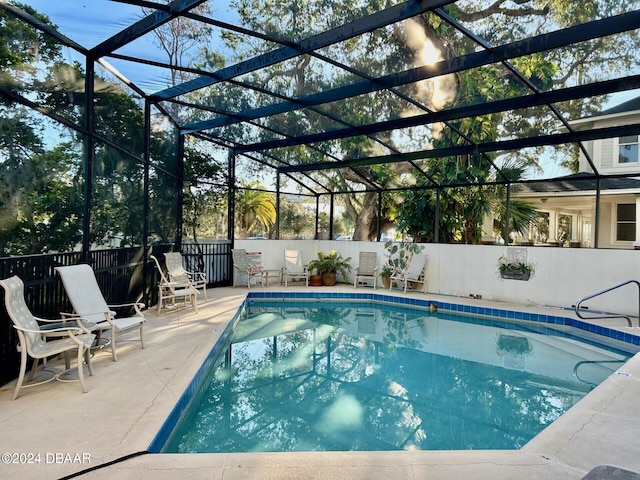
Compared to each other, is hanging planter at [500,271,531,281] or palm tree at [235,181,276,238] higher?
palm tree at [235,181,276,238]

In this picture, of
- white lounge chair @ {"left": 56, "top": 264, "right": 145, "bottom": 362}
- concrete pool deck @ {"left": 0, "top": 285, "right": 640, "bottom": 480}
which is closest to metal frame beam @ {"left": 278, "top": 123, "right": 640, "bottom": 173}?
concrete pool deck @ {"left": 0, "top": 285, "right": 640, "bottom": 480}

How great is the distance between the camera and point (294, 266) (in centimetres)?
1026

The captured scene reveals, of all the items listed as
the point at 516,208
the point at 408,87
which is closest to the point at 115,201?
the point at 408,87

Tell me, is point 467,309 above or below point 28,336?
below

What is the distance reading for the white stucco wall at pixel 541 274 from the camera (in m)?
6.91

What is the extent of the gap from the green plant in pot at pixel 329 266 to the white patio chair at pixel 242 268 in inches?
53.3

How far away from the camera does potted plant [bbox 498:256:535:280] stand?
7.93m

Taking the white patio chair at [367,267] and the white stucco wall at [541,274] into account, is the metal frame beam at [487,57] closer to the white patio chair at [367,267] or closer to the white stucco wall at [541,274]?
the white stucco wall at [541,274]

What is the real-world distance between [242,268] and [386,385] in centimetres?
609

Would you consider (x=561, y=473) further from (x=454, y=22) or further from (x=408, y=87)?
(x=408, y=87)

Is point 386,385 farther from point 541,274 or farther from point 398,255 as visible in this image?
point 398,255

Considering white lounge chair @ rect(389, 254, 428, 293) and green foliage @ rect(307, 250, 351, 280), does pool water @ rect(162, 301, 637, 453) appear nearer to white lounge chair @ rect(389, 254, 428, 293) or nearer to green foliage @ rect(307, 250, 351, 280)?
white lounge chair @ rect(389, 254, 428, 293)

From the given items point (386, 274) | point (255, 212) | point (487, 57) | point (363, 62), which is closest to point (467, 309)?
point (386, 274)

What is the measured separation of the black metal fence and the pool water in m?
1.61
